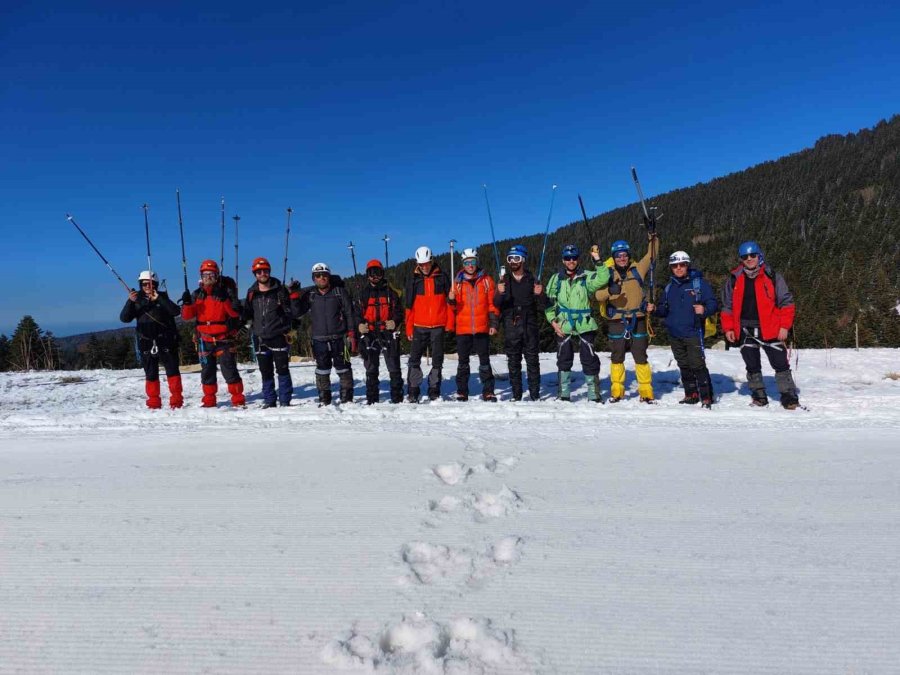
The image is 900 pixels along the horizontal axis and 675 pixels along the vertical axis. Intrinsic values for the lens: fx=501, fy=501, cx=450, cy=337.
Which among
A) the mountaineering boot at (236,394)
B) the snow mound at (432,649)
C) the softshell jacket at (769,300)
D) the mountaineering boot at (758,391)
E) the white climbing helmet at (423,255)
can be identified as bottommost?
the snow mound at (432,649)

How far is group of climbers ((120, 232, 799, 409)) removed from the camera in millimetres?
8156

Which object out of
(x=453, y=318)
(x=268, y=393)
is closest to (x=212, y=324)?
(x=268, y=393)

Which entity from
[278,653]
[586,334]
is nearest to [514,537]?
[278,653]

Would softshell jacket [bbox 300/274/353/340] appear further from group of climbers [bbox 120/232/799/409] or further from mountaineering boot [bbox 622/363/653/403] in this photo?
mountaineering boot [bbox 622/363/653/403]

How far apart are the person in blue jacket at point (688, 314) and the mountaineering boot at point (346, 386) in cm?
527

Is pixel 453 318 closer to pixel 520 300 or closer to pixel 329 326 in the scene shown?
pixel 520 300

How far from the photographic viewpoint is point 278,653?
228 centimetres

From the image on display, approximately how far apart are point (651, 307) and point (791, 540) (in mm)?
5531

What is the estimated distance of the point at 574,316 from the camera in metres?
8.40

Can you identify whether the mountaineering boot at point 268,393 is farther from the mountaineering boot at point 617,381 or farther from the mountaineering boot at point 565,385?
the mountaineering boot at point 617,381

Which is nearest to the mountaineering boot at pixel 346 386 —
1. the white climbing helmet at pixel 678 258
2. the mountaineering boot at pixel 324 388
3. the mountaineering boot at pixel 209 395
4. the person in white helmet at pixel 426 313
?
the mountaineering boot at pixel 324 388

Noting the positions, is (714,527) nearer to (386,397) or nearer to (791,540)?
(791,540)

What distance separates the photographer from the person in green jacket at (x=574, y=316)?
8250 millimetres

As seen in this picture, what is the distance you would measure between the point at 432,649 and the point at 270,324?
24.0 ft
